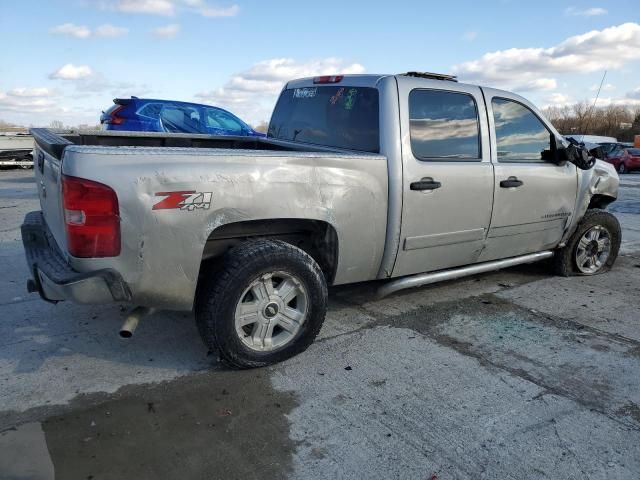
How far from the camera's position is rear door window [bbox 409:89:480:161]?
381 centimetres

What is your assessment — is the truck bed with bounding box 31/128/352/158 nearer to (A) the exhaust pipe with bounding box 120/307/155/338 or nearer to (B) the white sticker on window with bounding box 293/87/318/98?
(B) the white sticker on window with bounding box 293/87/318/98

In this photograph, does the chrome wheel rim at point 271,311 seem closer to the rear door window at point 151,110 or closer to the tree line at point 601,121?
the rear door window at point 151,110

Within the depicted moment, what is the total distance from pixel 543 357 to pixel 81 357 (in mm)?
3094

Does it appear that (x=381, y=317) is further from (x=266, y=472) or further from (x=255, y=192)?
(x=266, y=472)

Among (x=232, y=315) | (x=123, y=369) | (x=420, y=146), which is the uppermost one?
(x=420, y=146)

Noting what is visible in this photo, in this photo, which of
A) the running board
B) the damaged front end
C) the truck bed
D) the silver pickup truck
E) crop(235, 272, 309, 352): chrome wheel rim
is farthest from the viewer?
the damaged front end

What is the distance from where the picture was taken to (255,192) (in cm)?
305

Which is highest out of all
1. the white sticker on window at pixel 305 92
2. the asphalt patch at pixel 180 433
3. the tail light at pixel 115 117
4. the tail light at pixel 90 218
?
the white sticker on window at pixel 305 92

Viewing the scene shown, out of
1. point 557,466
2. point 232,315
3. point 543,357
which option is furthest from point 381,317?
point 557,466

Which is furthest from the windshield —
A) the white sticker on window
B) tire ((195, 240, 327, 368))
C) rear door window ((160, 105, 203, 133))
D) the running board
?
rear door window ((160, 105, 203, 133))

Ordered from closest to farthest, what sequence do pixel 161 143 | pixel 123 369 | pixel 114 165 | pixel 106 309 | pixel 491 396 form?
pixel 114 165
pixel 491 396
pixel 123 369
pixel 106 309
pixel 161 143

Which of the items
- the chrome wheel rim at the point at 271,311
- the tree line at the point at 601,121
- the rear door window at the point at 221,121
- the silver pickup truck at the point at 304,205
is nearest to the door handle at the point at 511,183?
the silver pickup truck at the point at 304,205

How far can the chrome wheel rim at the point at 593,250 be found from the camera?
5.43 m

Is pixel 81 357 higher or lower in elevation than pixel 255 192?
lower
